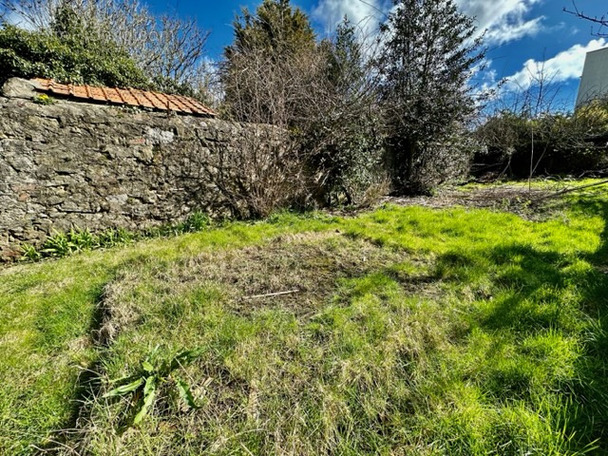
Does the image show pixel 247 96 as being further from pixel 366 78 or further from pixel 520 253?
pixel 520 253

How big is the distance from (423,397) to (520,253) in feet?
9.63

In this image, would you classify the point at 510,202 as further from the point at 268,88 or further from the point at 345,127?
the point at 268,88

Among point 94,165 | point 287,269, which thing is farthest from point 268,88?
point 287,269

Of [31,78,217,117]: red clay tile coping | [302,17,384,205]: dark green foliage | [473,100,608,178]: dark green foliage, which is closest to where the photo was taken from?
[31,78,217,117]: red clay tile coping

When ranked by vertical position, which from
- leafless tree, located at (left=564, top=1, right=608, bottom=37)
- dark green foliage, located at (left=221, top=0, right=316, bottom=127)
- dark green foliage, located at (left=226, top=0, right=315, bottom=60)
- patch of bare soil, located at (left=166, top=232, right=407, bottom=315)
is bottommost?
patch of bare soil, located at (left=166, top=232, right=407, bottom=315)

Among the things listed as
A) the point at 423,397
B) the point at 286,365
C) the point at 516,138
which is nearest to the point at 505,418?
the point at 423,397

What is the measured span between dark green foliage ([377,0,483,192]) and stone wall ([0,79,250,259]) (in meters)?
5.49

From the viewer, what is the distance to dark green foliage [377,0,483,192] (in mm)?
8070

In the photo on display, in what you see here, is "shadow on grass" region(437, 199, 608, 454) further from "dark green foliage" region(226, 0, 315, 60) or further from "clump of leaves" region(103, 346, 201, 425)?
"dark green foliage" region(226, 0, 315, 60)

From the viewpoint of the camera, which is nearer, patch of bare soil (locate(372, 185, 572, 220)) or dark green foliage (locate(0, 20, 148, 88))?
dark green foliage (locate(0, 20, 148, 88))

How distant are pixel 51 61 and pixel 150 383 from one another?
7.22 m

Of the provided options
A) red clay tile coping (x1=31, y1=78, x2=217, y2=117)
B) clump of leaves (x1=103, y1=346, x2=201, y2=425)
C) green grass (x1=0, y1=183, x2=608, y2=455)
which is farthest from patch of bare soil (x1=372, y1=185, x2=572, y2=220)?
clump of leaves (x1=103, y1=346, x2=201, y2=425)

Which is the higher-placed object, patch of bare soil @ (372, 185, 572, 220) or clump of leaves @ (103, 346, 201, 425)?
patch of bare soil @ (372, 185, 572, 220)

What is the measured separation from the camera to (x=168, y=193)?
537 centimetres
